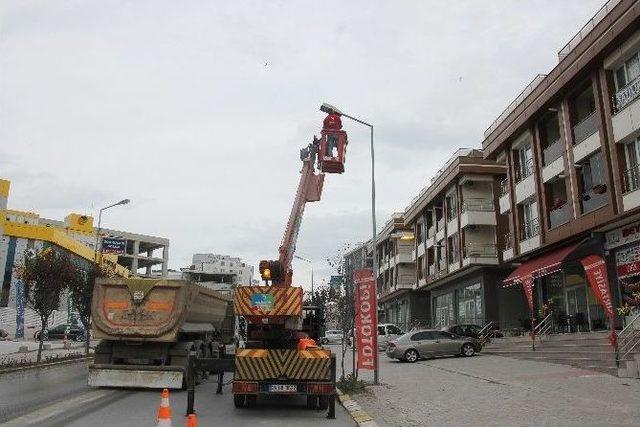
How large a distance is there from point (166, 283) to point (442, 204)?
105 feet

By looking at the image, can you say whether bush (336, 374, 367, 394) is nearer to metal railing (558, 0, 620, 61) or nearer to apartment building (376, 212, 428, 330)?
metal railing (558, 0, 620, 61)

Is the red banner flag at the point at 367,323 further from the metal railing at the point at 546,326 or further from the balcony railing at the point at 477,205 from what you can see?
the balcony railing at the point at 477,205

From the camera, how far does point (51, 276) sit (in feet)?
75.2

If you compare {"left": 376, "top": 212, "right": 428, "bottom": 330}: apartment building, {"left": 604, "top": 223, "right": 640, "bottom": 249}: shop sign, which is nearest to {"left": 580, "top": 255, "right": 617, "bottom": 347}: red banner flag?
{"left": 604, "top": 223, "right": 640, "bottom": 249}: shop sign

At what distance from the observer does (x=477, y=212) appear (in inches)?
1427

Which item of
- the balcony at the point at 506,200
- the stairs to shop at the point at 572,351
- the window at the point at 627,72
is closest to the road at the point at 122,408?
the stairs to shop at the point at 572,351

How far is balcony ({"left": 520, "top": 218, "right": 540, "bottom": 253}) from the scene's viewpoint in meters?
27.4

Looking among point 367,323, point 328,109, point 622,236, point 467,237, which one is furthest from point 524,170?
point 367,323

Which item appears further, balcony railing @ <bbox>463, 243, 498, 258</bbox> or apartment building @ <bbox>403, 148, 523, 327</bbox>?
apartment building @ <bbox>403, 148, 523, 327</bbox>

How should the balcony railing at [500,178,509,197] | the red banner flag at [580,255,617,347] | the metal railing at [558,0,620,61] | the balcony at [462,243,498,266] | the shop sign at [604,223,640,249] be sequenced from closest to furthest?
1. the red banner flag at [580,255,617,347]
2. the shop sign at [604,223,640,249]
3. the metal railing at [558,0,620,61]
4. the balcony railing at [500,178,509,197]
5. the balcony at [462,243,498,266]

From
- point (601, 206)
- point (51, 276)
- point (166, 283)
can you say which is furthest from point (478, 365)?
point (51, 276)

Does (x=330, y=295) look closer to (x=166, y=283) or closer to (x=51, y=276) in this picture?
(x=51, y=276)

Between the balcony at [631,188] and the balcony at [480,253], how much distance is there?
14800mm

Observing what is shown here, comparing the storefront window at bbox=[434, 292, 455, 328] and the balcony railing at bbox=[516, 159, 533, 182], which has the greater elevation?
the balcony railing at bbox=[516, 159, 533, 182]
